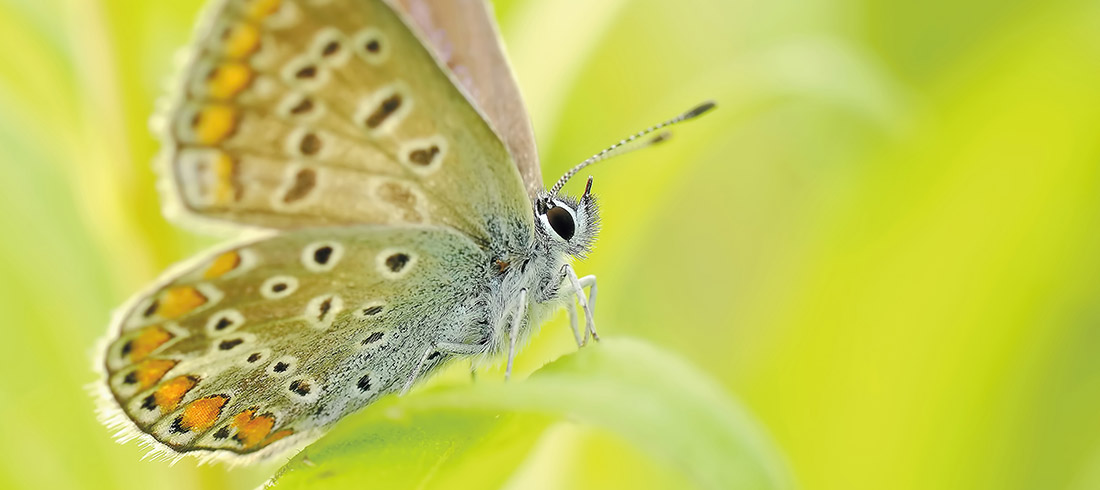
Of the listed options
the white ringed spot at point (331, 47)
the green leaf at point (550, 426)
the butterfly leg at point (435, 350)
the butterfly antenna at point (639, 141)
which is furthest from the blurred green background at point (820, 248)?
the green leaf at point (550, 426)

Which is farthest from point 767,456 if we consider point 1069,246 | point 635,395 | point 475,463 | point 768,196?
point 768,196

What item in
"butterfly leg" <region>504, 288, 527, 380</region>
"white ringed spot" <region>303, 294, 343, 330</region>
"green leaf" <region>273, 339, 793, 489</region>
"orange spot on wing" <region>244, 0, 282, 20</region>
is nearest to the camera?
"green leaf" <region>273, 339, 793, 489</region>

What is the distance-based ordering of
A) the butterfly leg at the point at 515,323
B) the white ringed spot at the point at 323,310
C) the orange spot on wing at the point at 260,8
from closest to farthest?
the orange spot on wing at the point at 260,8
the white ringed spot at the point at 323,310
the butterfly leg at the point at 515,323

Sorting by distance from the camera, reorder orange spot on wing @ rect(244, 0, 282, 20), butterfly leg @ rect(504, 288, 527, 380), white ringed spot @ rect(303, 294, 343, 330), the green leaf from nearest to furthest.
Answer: the green leaf
orange spot on wing @ rect(244, 0, 282, 20)
white ringed spot @ rect(303, 294, 343, 330)
butterfly leg @ rect(504, 288, 527, 380)

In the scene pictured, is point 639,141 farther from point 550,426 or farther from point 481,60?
point 550,426

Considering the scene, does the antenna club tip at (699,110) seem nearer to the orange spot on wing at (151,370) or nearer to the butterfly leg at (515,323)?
the butterfly leg at (515,323)

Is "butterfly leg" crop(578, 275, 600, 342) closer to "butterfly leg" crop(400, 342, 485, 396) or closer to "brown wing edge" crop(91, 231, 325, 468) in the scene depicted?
"butterfly leg" crop(400, 342, 485, 396)

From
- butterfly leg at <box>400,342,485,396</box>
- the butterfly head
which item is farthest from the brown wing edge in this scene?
the butterfly head
